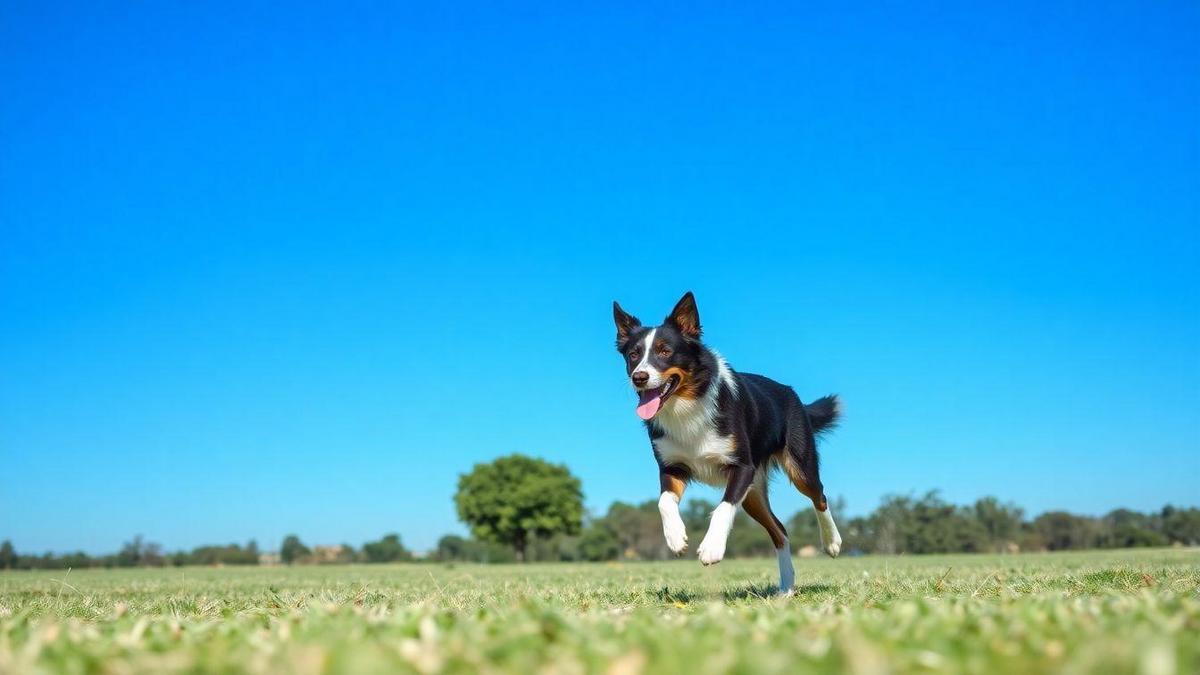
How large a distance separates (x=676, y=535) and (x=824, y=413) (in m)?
4.42

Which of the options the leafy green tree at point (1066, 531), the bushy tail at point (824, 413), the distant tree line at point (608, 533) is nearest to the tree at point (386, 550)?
the distant tree line at point (608, 533)

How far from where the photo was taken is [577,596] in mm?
9258

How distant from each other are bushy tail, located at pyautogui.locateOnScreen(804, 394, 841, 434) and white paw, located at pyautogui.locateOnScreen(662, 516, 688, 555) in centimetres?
395

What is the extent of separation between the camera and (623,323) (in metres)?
9.67

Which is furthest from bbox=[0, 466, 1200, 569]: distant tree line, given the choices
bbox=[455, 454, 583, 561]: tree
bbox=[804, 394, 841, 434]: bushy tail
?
bbox=[804, 394, 841, 434]: bushy tail

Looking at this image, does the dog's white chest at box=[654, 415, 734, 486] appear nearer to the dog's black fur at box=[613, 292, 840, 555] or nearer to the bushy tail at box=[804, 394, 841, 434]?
the dog's black fur at box=[613, 292, 840, 555]

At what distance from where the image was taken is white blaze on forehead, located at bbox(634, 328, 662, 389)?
8.82 metres

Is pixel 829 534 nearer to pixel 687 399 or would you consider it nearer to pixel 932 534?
pixel 687 399

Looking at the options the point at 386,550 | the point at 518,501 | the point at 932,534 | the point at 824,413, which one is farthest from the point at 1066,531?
the point at 824,413

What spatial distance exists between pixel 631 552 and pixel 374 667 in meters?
101

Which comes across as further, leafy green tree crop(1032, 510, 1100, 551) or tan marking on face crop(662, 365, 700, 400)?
leafy green tree crop(1032, 510, 1100, 551)

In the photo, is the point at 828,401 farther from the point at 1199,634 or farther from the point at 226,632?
the point at 226,632

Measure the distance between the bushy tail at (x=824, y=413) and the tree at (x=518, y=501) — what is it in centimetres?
6779

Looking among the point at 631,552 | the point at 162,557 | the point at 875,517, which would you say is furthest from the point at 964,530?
the point at 162,557
